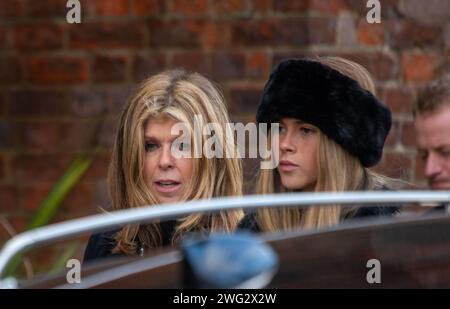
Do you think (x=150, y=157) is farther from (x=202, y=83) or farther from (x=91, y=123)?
(x=91, y=123)

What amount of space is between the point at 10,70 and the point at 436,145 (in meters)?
2.50

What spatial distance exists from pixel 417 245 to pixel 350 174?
107cm

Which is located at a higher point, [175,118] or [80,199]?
[175,118]

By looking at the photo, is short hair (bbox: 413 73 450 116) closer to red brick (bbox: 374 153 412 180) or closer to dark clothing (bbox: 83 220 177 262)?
red brick (bbox: 374 153 412 180)

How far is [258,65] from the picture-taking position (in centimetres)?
514

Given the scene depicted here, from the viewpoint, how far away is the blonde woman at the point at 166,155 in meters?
3.47

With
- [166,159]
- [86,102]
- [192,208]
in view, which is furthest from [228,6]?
[192,208]

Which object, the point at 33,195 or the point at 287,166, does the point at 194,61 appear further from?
the point at 287,166

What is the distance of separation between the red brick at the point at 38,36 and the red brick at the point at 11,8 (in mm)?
57

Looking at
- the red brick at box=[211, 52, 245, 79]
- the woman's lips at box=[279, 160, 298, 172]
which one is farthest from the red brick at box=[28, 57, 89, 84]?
the woman's lips at box=[279, 160, 298, 172]

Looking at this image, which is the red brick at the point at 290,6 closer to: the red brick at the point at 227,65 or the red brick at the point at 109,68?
the red brick at the point at 227,65
